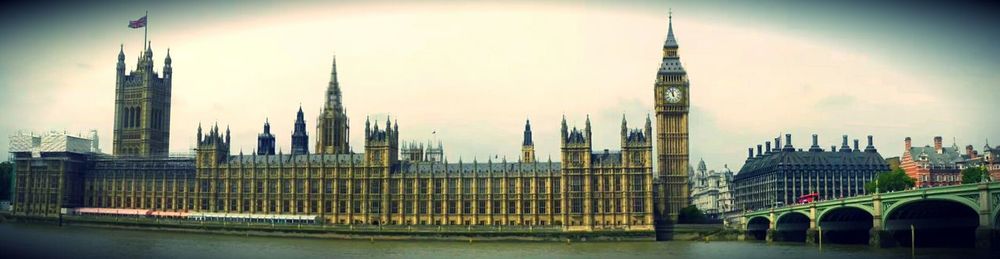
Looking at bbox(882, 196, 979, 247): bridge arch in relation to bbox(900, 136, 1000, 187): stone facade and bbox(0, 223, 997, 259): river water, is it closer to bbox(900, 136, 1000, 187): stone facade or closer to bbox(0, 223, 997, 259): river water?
bbox(0, 223, 997, 259): river water

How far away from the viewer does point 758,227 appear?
144m

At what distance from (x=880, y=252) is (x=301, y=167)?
77.9 metres

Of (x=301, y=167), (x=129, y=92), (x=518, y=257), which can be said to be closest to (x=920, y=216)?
(x=518, y=257)

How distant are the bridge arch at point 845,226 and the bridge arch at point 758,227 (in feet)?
63.5

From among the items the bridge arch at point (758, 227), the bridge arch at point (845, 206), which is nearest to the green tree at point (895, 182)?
the bridge arch at point (758, 227)

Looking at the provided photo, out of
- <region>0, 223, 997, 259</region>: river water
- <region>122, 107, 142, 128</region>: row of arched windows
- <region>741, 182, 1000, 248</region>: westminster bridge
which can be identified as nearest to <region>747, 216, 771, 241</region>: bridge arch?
<region>741, 182, 1000, 248</region>: westminster bridge

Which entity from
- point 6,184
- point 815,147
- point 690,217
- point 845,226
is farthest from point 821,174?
point 6,184

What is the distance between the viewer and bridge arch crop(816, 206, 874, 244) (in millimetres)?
118000

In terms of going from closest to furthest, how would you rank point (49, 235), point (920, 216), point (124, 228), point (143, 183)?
point (920, 216) → point (49, 235) → point (124, 228) → point (143, 183)

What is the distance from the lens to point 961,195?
87.8 metres

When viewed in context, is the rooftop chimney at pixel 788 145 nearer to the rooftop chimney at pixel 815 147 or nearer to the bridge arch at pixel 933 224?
the rooftop chimney at pixel 815 147

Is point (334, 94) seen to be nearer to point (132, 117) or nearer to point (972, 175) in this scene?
point (132, 117)

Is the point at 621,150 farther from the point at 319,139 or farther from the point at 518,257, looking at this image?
the point at 319,139

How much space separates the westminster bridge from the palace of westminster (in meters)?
16.3
